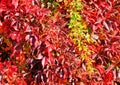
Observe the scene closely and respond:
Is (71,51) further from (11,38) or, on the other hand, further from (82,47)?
(11,38)

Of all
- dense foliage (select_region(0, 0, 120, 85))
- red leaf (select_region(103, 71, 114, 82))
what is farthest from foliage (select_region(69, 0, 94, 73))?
red leaf (select_region(103, 71, 114, 82))

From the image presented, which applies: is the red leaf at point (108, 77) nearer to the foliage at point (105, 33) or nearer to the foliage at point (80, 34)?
the foliage at point (105, 33)

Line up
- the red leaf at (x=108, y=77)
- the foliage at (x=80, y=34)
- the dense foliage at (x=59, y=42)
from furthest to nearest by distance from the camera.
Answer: the red leaf at (x=108, y=77)
the foliage at (x=80, y=34)
the dense foliage at (x=59, y=42)

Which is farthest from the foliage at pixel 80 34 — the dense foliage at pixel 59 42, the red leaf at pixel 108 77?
the red leaf at pixel 108 77

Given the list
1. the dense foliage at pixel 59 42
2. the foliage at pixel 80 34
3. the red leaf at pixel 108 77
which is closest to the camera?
the dense foliage at pixel 59 42

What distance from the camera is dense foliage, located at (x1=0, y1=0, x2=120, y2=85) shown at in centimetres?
271

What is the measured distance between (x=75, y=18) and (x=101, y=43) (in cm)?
35

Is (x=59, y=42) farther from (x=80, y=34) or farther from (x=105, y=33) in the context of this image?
(x=105, y=33)

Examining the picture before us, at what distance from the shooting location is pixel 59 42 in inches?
109

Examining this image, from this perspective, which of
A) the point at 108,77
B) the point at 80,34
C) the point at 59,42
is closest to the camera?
the point at 59,42

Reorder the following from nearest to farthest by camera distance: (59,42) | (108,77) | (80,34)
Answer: (59,42), (80,34), (108,77)

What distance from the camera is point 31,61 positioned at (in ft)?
9.21

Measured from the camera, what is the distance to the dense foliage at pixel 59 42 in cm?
271

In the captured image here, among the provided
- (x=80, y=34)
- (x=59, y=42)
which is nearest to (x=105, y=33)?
(x=80, y=34)
